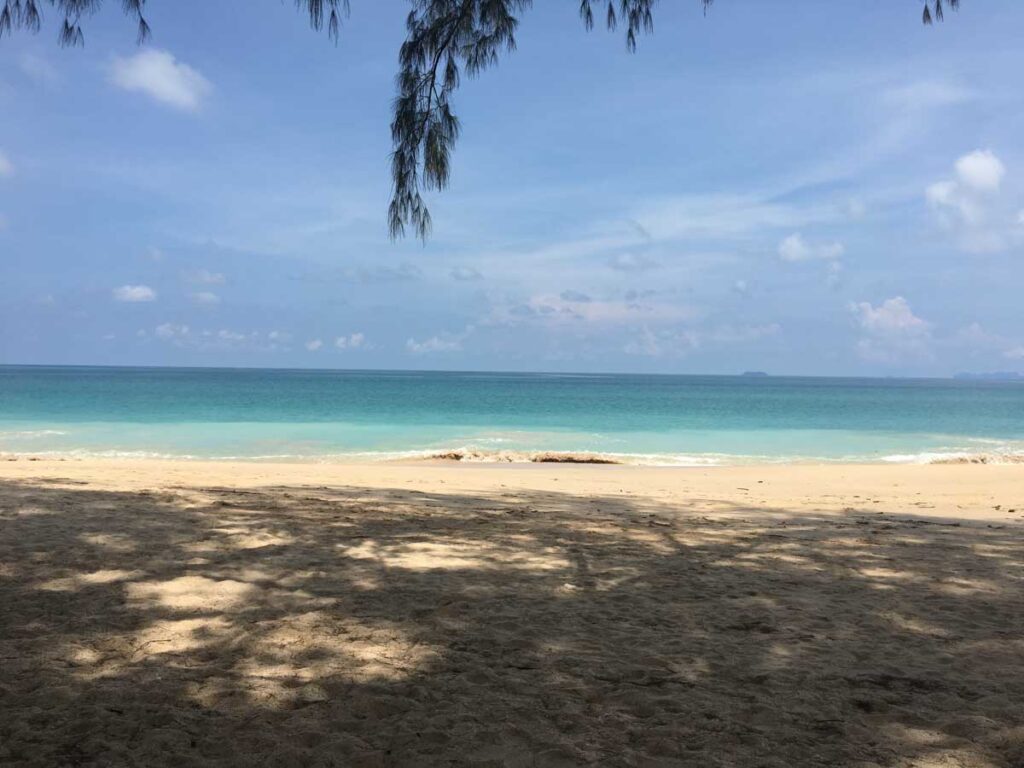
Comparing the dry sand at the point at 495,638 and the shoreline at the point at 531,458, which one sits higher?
the dry sand at the point at 495,638

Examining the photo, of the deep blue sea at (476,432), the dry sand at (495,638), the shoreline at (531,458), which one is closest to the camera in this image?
the dry sand at (495,638)

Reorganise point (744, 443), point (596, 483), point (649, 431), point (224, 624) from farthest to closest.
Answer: point (649, 431) < point (744, 443) < point (596, 483) < point (224, 624)

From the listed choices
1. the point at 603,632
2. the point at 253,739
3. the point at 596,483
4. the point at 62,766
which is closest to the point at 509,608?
the point at 603,632

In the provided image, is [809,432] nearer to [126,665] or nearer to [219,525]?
[219,525]

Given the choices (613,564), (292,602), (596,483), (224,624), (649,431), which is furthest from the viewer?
(649,431)

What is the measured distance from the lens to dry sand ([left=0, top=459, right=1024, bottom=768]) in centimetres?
269

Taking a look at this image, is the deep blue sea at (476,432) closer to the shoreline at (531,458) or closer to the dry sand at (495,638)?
the shoreline at (531,458)

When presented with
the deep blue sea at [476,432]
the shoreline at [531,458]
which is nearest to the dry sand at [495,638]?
the shoreline at [531,458]

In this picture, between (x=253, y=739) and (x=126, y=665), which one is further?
(x=126, y=665)

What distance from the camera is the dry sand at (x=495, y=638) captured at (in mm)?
2689

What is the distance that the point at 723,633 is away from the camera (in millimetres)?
3926

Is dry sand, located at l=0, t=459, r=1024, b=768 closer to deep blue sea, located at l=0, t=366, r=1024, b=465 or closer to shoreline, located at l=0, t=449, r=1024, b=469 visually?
shoreline, located at l=0, t=449, r=1024, b=469

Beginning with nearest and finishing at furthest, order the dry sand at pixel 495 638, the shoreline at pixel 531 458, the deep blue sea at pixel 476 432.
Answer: the dry sand at pixel 495 638, the shoreline at pixel 531 458, the deep blue sea at pixel 476 432

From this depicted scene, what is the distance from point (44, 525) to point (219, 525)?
4.49ft
